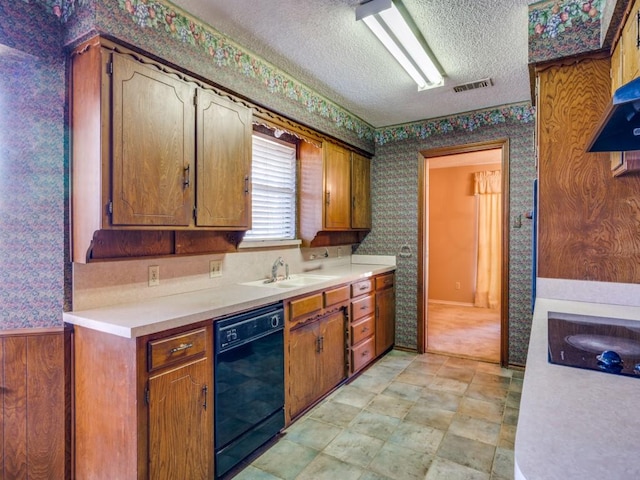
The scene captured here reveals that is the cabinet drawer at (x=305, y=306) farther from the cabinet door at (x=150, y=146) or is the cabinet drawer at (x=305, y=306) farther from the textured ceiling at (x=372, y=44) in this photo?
the textured ceiling at (x=372, y=44)

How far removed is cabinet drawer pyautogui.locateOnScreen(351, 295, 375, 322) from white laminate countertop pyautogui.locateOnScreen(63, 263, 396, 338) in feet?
2.65

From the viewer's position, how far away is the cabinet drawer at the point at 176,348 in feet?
5.32

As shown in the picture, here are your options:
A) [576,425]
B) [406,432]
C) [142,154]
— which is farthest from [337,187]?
[576,425]

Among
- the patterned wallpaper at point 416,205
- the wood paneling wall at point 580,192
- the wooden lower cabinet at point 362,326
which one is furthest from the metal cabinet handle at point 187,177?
the patterned wallpaper at point 416,205

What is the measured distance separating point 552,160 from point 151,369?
229 centimetres

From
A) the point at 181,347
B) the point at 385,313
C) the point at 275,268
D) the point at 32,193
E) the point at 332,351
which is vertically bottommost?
the point at 332,351

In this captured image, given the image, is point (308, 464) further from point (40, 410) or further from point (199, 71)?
point (199, 71)

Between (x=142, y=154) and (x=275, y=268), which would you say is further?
(x=275, y=268)

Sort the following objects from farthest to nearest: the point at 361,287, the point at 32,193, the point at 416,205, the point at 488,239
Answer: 1. the point at 488,239
2. the point at 416,205
3. the point at 361,287
4. the point at 32,193

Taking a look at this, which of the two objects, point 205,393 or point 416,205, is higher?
→ point 416,205

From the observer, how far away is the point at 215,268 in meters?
2.60

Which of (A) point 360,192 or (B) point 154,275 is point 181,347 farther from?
(A) point 360,192

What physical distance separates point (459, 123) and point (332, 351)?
2.56 meters

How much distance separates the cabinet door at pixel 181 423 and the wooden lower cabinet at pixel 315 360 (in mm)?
727
